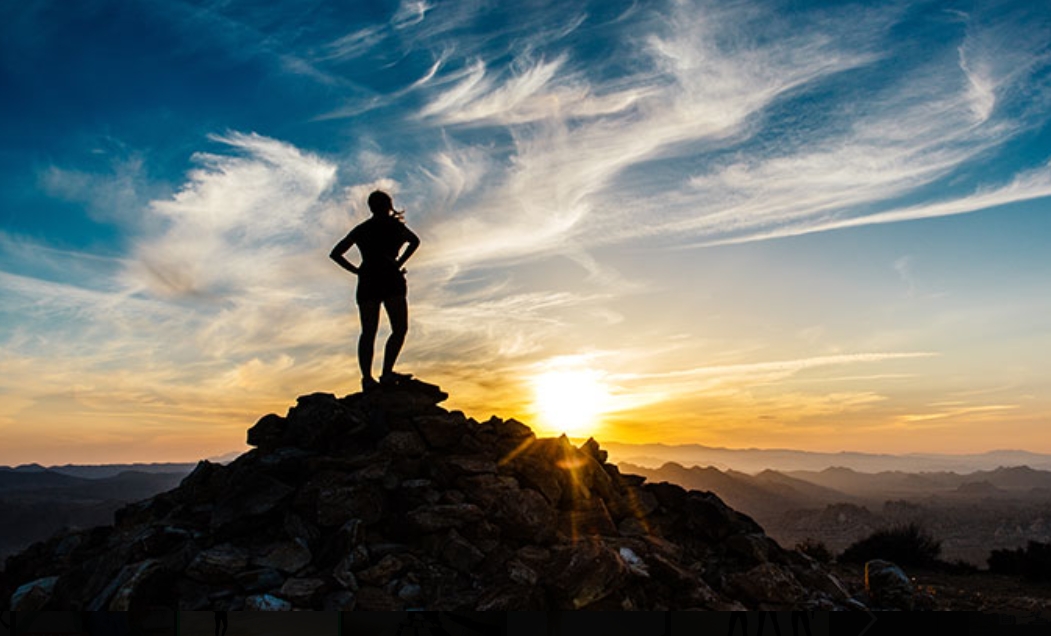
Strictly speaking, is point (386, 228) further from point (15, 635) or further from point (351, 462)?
point (15, 635)

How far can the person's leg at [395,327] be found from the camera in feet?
37.6

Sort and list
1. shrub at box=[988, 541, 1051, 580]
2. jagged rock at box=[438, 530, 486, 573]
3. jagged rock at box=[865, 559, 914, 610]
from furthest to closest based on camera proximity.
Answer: shrub at box=[988, 541, 1051, 580] → jagged rock at box=[865, 559, 914, 610] → jagged rock at box=[438, 530, 486, 573]

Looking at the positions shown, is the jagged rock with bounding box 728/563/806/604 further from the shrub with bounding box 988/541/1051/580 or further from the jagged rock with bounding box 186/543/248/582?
the shrub with bounding box 988/541/1051/580

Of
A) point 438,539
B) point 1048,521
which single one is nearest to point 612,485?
point 438,539

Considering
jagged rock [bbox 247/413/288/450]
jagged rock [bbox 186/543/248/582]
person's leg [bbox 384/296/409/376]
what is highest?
person's leg [bbox 384/296/409/376]

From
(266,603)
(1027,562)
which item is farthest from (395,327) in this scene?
(1027,562)

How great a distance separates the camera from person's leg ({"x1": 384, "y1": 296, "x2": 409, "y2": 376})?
11453 millimetres

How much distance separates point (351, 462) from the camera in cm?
957

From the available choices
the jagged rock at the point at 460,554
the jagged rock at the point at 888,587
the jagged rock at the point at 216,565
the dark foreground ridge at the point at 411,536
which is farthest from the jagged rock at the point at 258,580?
the jagged rock at the point at 888,587

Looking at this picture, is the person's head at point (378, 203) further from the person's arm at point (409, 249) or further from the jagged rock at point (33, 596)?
the jagged rock at point (33, 596)

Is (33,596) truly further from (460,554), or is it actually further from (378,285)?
(378,285)

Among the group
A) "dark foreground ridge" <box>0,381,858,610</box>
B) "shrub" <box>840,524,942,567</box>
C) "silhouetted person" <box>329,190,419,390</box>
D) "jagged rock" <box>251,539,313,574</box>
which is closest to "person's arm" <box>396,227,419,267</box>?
"silhouetted person" <box>329,190,419,390</box>

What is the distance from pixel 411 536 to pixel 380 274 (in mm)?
4723

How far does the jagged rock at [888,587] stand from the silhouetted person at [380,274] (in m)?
8.69
